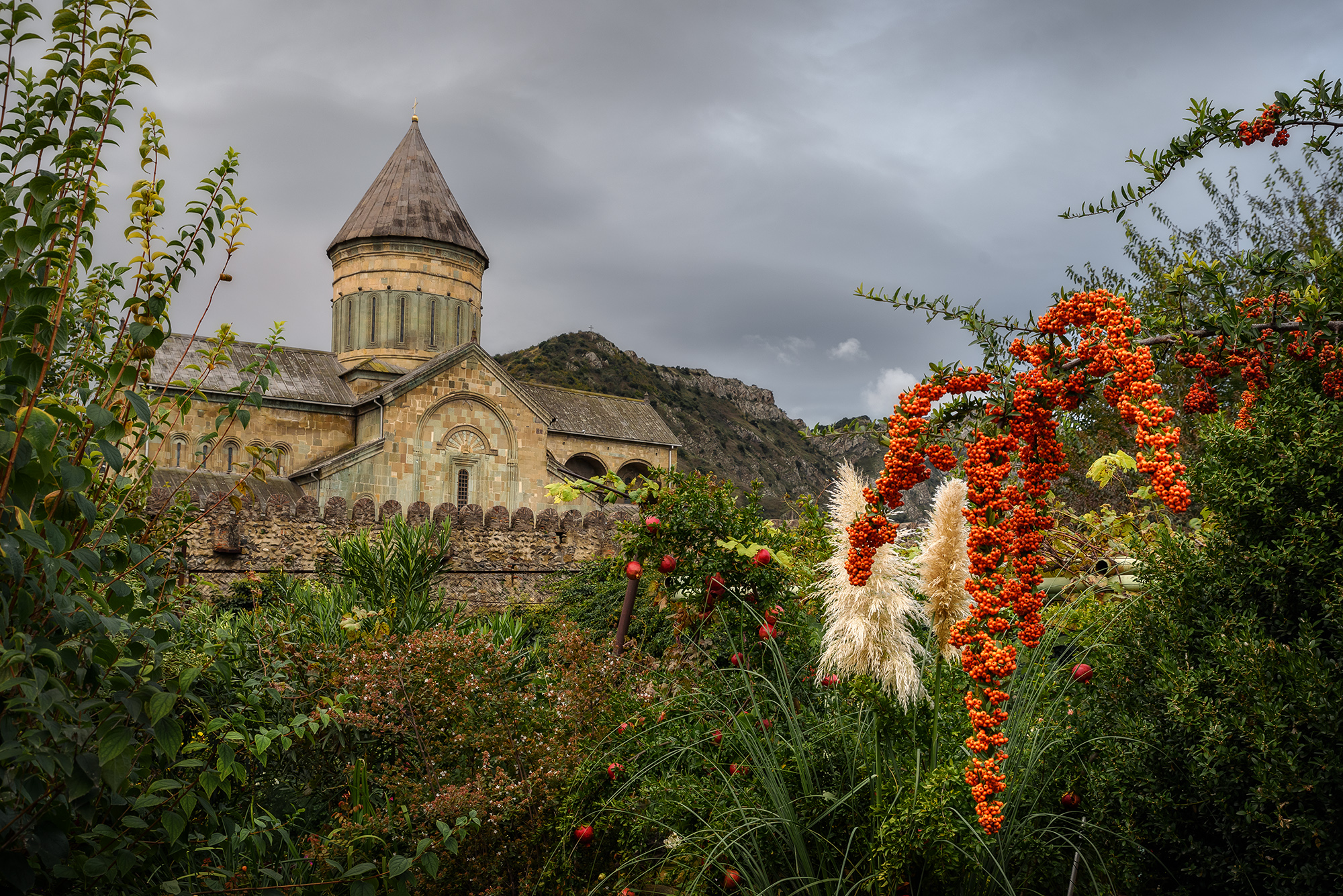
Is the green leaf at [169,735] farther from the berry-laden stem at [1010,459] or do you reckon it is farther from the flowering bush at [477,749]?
the berry-laden stem at [1010,459]

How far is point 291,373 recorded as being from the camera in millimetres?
26938

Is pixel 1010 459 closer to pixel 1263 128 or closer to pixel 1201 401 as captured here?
pixel 1201 401

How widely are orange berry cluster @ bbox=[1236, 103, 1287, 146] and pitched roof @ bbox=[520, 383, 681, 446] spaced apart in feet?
90.7

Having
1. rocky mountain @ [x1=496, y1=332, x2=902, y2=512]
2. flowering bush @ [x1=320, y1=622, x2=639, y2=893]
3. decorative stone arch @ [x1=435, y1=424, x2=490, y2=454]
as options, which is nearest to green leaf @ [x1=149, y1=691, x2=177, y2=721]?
→ flowering bush @ [x1=320, y1=622, x2=639, y2=893]

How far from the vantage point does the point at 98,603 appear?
84.2 inches

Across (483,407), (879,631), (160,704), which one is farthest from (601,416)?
(160,704)

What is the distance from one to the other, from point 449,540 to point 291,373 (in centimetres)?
1607

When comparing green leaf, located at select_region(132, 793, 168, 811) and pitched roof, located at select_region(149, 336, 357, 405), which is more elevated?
pitched roof, located at select_region(149, 336, 357, 405)

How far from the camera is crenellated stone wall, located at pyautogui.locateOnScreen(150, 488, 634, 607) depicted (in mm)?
13789

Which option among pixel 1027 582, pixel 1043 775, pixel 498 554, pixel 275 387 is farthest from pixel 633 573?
pixel 275 387

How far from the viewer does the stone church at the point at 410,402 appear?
23281mm

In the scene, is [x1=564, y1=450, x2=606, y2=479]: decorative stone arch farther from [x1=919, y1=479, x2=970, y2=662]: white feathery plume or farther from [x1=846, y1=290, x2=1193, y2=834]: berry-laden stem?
[x1=846, y1=290, x2=1193, y2=834]: berry-laden stem

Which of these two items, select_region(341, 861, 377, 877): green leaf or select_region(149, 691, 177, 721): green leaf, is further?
select_region(341, 861, 377, 877): green leaf

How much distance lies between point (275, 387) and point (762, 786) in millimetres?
26292
